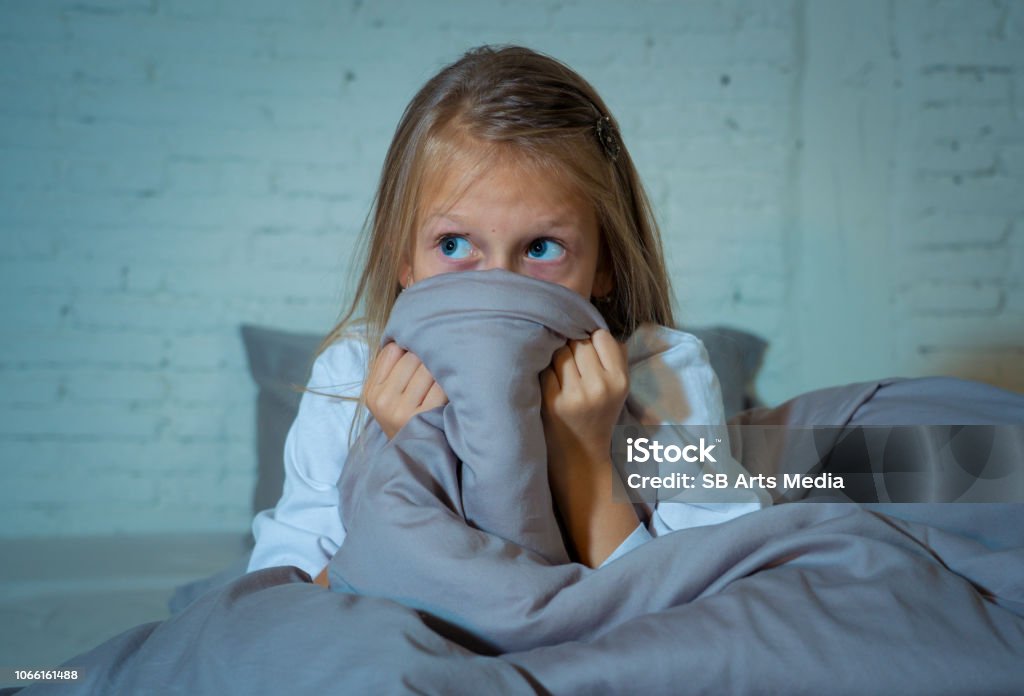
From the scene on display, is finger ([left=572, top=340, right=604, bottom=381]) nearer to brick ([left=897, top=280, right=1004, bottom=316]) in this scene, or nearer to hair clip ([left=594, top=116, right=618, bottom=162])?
hair clip ([left=594, top=116, right=618, bottom=162])

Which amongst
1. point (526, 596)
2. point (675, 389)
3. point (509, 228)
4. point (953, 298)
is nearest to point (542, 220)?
point (509, 228)

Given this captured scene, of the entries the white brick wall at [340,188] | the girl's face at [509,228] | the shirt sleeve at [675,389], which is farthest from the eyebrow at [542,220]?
the white brick wall at [340,188]

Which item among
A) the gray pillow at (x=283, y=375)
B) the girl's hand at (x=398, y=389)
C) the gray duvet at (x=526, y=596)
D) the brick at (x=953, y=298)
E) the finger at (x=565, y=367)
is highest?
the finger at (x=565, y=367)

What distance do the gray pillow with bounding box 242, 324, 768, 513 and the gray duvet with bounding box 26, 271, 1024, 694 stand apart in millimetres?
750

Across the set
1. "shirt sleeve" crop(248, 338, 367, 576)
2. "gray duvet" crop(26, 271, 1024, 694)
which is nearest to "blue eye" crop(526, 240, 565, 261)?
"gray duvet" crop(26, 271, 1024, 694)

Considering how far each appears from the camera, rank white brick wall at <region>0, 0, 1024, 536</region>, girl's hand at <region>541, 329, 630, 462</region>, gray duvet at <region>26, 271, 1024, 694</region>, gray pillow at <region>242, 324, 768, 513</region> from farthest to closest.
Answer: white brick wall at <region>0, 0, 1024, 536</region> → gray pillow at <region>242, 324, 768, 513</region> → girl's hand at <region>541, 329, 630, 462</region> → gray duvet at <region>26, 271, 1024, 694</region>

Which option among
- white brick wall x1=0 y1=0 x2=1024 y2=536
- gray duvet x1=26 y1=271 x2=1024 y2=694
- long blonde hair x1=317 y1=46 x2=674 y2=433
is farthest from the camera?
white brick wall x1=0 y1=0 x2=1024 y2=536

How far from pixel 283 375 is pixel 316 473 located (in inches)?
24.0

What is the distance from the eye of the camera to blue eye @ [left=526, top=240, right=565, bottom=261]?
2.96ft

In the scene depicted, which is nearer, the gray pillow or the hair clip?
the hair clip

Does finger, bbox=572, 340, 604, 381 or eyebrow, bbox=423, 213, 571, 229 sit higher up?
eyebrow, bbox=423, 213, 571, 229

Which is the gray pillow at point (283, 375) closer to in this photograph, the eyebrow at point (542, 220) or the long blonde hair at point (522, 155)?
the long blonde hair at point (522, 155)

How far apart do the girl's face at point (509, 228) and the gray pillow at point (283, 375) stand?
0.67 meters

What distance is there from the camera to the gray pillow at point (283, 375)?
4.90 ft
